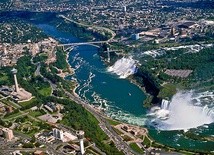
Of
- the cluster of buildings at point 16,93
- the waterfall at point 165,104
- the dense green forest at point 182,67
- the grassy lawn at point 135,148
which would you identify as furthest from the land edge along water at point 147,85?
the cluster of buildings at point 16,93

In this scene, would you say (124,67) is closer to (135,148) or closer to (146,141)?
(146,141)

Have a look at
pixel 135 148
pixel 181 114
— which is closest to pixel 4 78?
pixel 181 114

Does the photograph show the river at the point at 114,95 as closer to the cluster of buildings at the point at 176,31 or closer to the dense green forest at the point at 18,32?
the cluster of buildings at the point at 176,31

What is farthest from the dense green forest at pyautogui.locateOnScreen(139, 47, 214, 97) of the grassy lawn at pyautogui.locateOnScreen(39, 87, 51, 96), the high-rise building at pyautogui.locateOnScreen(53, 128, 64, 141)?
the high-rise building at pyautogui.locateOnScreen(53, 128, 64, 141)

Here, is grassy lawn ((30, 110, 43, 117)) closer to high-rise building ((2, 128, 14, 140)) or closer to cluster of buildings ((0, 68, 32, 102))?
cluster of buildings ((0, 68, 32, 102))

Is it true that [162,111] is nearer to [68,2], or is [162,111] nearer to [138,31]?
[138,31]

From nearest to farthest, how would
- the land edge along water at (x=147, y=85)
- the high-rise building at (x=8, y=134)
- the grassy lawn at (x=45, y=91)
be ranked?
the high-rise building at (x=8, y=134) → the land edge along water at (x=147, y=85) → the grassy lawn at (x=45, y=91)
